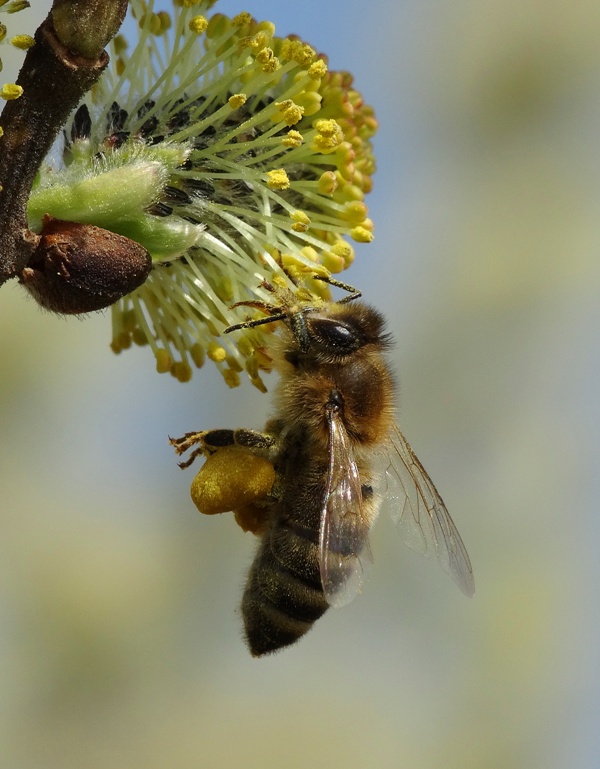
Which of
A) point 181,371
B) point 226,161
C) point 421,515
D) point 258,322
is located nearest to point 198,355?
point 181,371

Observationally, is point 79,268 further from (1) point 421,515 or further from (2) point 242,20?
(1) point 421,515

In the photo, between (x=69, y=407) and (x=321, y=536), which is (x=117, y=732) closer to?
(x=69, y=407)

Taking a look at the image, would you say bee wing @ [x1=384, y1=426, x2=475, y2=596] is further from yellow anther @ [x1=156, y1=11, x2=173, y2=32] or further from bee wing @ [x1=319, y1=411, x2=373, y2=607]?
yellow anther @ [x1=156, y1=11, x2=173, y2=32]

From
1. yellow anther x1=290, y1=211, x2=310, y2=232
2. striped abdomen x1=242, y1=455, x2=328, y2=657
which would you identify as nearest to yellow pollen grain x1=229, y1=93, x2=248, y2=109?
yellow anther x1=290, y1=211, x2=310, y2=232

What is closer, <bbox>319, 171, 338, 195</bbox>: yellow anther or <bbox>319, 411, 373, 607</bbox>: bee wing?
<bbox>319, 411, 373, 607</bbox>: bee wing

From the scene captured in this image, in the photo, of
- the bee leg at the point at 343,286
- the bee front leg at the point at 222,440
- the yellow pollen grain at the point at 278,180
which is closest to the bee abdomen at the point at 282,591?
the bee front leg at the point at 222,440

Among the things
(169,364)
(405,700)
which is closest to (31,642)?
(405,700)
